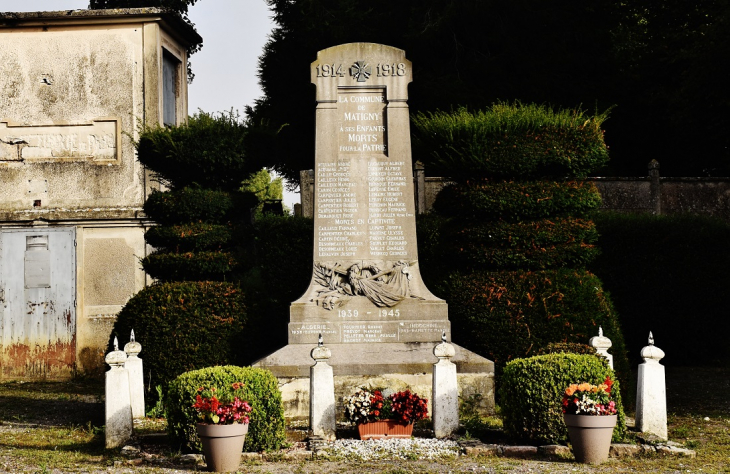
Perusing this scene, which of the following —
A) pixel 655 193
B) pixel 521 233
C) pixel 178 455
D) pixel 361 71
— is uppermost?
pixel 361 71

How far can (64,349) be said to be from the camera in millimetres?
16578

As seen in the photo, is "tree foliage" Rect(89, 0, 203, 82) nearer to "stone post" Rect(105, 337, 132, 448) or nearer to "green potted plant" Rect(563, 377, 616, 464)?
"stone post" Rect(105, 337, 132, 448)

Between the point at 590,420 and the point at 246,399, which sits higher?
the point at 246,399

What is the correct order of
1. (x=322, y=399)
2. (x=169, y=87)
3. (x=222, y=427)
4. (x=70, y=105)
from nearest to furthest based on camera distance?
(x=222, y=427)
(x=322, y=399)
(x=70, y=105)
(x=169, y=87)

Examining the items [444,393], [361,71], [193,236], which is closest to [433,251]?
[361,71]

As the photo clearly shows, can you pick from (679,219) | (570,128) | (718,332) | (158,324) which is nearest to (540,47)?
(679,219)

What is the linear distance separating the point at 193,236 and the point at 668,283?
30.0ft

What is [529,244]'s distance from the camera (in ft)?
39.8

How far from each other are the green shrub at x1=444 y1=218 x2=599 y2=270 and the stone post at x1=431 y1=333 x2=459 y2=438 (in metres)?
3.18

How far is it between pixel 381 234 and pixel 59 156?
824 cm

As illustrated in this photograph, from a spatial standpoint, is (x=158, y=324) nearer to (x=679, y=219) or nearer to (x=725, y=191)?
(x=679, y=219)

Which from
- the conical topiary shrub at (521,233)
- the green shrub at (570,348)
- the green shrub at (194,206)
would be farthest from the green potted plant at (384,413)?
the green shrub at (194,206)

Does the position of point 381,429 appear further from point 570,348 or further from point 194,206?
point 194,206

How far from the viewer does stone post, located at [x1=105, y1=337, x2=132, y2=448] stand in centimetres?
921
